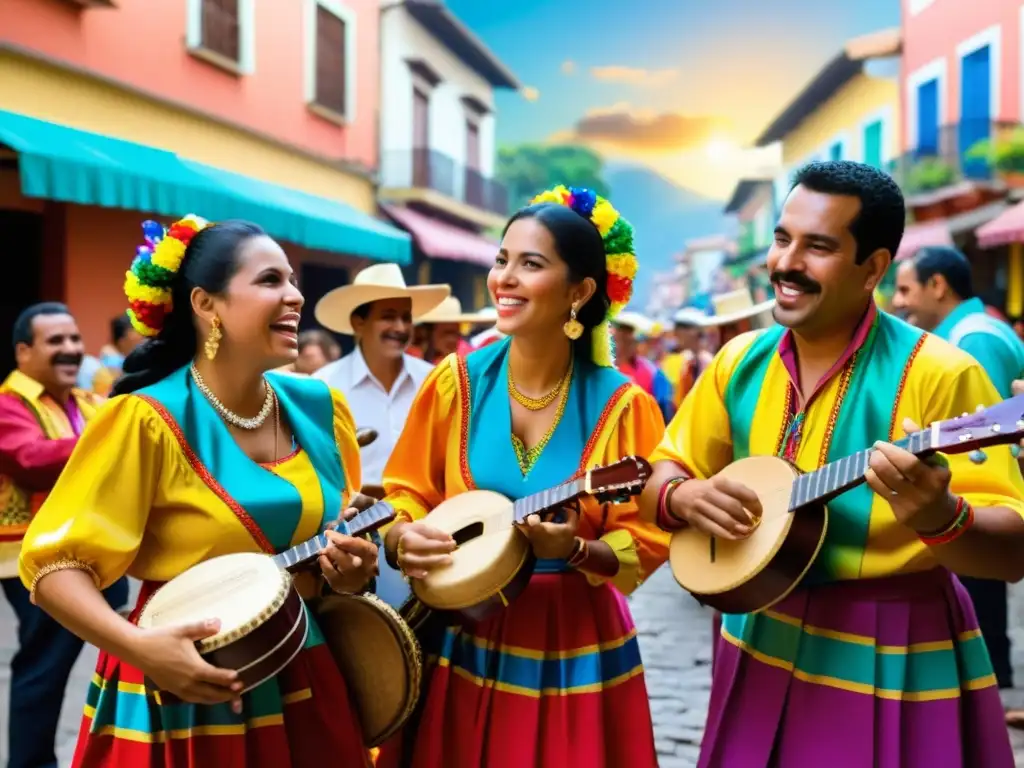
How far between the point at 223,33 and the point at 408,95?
278 inches

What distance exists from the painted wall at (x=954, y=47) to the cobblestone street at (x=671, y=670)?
10729 millimetres

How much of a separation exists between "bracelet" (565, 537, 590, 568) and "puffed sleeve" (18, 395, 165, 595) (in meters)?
1.01

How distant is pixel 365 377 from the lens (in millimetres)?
5203

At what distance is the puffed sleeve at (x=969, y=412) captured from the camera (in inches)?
85.9

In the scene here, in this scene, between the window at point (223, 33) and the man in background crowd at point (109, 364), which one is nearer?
the man in background crowd at point (109, 364)

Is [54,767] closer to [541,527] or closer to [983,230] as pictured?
[541,527]

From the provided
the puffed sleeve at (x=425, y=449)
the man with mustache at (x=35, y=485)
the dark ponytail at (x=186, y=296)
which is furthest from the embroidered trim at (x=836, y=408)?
the man with mustache at (x=35, y=485)

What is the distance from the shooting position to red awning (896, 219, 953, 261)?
15875 mm

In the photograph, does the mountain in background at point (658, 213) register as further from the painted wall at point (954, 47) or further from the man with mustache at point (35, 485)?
the man with mustache at point (35, 485)

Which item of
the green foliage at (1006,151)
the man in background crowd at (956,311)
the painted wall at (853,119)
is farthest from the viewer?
the painted wall at (853,119)

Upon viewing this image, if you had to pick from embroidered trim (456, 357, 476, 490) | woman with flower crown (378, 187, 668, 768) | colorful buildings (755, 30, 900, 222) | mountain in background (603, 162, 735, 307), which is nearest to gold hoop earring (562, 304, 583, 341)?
woman with flower crown (378, 187, 668, 768)

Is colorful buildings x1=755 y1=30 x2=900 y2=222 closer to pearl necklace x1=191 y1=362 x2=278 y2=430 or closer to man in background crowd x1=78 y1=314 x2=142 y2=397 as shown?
man in background crowd x1=78 y1=314 x2=142 y2=397

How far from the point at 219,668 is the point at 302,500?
51cm

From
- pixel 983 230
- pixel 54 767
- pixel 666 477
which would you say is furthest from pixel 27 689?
pixel 983 230
